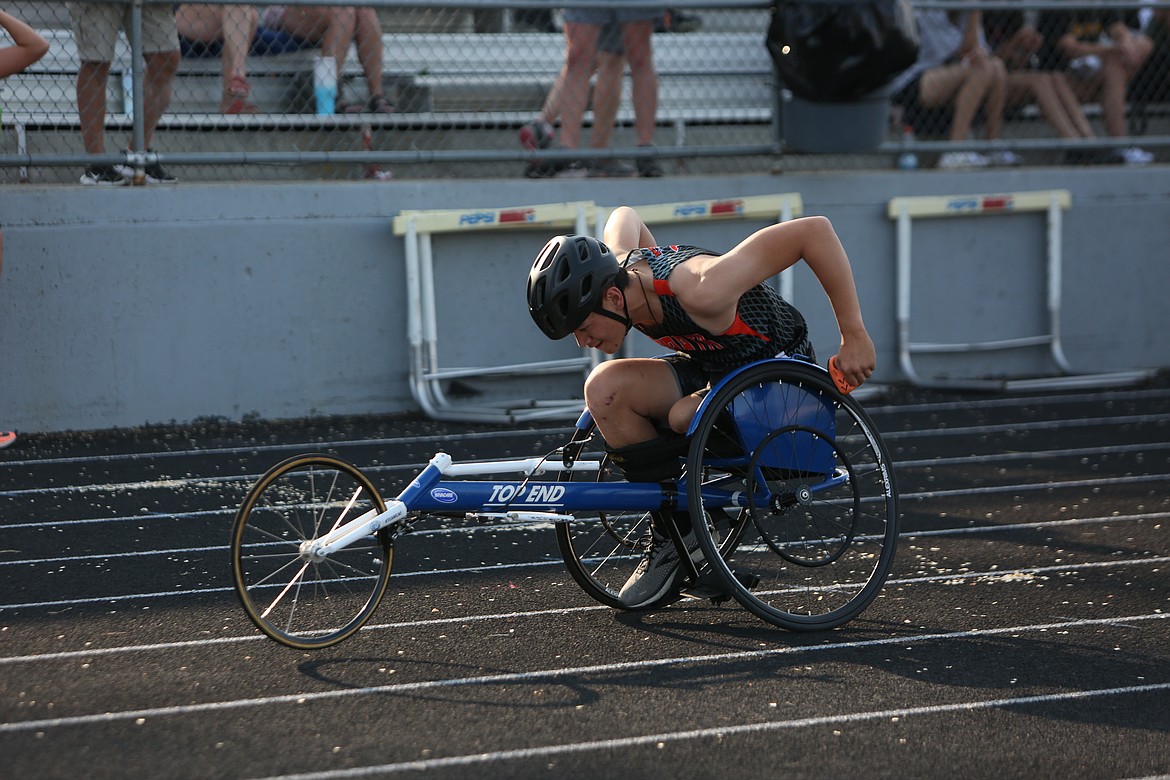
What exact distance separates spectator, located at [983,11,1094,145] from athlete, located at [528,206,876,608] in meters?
6.19

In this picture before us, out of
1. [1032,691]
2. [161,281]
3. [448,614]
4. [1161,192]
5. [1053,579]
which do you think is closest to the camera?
[1032,691]

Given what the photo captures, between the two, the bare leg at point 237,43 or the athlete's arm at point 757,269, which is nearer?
the athlete's arm at point 757,269

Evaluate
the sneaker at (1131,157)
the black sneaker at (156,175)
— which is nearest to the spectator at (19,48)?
the black sneaker at (156,175)

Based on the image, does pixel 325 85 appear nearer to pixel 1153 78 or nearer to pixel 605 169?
pixel 605 169

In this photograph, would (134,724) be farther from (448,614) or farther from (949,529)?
(949,529)

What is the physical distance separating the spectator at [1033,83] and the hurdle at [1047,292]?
36.6 inches

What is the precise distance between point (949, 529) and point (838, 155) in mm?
3885

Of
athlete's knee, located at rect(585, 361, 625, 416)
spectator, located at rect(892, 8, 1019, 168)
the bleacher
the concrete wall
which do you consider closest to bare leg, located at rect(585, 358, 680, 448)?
athlete's knee, located at rect(585, 361, 625, 416)

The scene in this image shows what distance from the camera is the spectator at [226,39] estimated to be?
7.71 metres

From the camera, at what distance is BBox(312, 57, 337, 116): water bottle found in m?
8.01

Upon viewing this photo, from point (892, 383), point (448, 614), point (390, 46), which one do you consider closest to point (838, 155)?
point (892, 383)

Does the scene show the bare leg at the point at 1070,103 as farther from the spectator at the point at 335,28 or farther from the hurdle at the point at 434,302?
the spectator at the point at 335,28

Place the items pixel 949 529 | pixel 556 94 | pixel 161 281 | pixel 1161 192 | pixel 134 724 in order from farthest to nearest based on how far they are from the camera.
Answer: pixel 1161 192 → pixel 556 94 → pixel 161 281 → pixel 949 529 → pixel 134 724

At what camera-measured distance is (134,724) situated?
11.7ft
